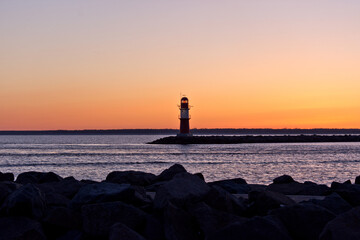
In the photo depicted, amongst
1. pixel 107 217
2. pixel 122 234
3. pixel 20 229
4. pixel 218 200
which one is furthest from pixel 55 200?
pixel 218 200

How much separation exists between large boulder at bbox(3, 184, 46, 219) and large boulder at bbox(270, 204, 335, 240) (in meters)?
2.98

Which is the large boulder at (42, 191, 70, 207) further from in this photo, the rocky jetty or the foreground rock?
the rocky jetty

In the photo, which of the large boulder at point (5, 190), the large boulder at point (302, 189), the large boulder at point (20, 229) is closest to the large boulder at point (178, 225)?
the large boulder at point (20, 229)

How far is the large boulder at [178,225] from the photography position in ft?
18.1

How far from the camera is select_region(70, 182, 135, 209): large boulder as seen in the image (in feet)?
20.4

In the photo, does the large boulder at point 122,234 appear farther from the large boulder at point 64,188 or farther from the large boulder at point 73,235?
the large boulder at point 64,188

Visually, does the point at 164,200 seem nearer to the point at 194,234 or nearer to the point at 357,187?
the point at 194,234

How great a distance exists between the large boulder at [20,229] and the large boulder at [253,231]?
2.10 meters

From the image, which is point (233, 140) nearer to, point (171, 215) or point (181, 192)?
point (181, 192)

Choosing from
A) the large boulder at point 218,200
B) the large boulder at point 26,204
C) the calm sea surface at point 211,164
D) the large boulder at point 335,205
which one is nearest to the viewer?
the large boulder at point 26,204

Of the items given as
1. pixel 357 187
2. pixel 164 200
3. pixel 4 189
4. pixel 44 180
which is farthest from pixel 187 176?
pixel 44 180

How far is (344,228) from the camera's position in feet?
15.7

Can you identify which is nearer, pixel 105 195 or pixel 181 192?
pixel 181 192

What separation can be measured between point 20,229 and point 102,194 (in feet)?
3.76
